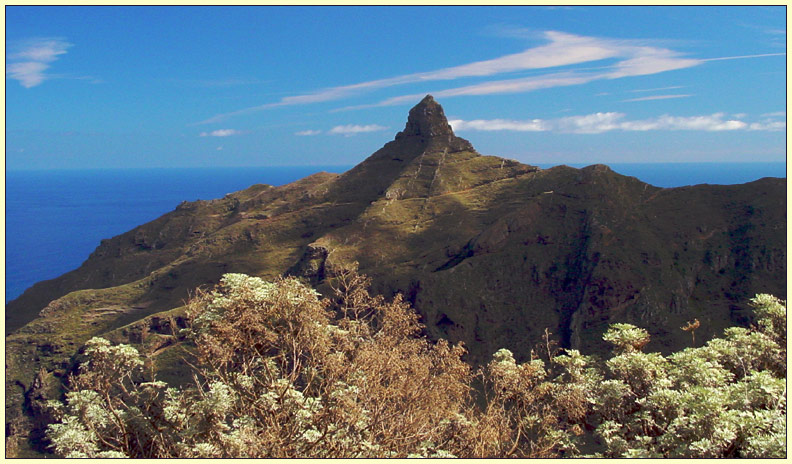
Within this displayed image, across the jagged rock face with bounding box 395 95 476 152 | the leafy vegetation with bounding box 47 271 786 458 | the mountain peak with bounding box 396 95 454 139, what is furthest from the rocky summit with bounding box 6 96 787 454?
the leafy vegetation with bounding box 47 271 786 458

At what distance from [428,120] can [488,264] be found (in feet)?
197

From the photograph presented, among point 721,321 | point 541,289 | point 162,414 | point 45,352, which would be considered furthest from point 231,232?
point 162,414

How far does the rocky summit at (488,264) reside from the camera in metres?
59.4

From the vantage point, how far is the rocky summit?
5944cm

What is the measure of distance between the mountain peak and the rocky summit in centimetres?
1386

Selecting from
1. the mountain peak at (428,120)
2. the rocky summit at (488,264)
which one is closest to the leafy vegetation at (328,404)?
the rocky summit at (488,264)

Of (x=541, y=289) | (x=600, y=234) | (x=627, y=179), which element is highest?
(x=627, y=179)

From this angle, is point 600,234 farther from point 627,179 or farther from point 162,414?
point 162,414

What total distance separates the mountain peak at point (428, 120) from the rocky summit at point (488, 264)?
13865mm

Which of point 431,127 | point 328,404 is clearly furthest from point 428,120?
point 328,404

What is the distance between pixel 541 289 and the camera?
214 ft

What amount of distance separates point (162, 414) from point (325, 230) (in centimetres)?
8195

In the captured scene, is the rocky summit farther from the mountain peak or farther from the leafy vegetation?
the leafy vegetation

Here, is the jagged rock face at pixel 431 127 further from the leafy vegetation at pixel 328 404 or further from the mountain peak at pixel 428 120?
the leafy vegetation at pixel 328 404
